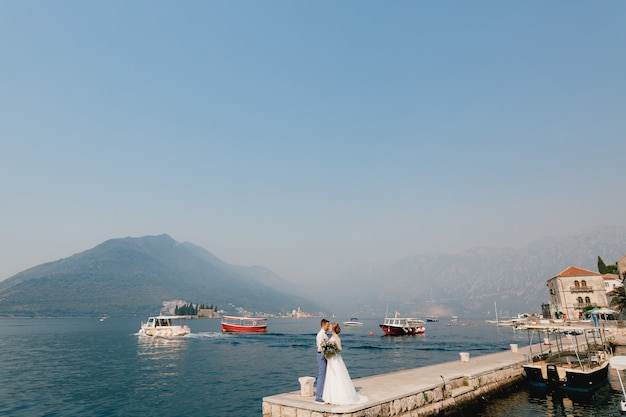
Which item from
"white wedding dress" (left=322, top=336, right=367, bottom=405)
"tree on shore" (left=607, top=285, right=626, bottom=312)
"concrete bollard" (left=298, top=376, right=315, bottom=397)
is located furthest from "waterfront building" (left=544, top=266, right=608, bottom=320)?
"white wedding dress" (left=322, top=336, right=367, bottom=405)

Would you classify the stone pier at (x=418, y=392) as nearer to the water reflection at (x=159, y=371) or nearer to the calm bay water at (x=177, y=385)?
the calm bay water at (x=177, y=385)

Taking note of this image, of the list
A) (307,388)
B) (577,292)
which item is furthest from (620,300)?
(307,388)

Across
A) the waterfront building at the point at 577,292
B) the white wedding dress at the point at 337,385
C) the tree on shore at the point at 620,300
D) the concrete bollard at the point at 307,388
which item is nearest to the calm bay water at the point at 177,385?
the concrete bollard at the point at 307,388

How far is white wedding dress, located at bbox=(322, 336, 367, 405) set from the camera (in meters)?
13.9

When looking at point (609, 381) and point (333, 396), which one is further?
point (609, 381)

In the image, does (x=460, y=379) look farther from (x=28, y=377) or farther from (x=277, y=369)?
(x=28, y=377)

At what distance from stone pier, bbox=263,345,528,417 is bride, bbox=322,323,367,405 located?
0.32 meters

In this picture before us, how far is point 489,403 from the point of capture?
21469 mm

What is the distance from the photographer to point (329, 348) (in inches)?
548

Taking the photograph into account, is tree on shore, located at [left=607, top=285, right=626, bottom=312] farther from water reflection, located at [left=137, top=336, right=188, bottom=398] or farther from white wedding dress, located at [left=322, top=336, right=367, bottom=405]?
water reflection, located at [left=137, top=336, right=188, bottom=398]

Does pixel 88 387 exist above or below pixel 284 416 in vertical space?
below

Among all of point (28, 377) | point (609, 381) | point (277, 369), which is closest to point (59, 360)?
point (28, 377)

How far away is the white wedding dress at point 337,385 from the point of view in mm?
13883

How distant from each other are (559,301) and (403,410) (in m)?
104
